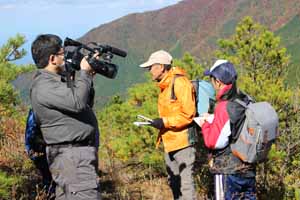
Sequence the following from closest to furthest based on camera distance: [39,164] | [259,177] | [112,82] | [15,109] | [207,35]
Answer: [39,164] < [15,109] < [259,177] < [112,82] < [207,35]

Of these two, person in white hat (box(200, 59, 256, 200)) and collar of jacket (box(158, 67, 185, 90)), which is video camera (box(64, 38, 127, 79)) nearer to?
person in white hat (box(200, 59, 256, 200))

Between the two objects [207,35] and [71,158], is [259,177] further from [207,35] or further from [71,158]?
[207,35]

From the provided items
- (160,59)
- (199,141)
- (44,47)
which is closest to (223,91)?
(160,59)

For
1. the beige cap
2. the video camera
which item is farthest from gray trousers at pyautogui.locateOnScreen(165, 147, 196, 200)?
the video camera

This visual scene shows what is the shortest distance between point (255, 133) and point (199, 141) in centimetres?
196

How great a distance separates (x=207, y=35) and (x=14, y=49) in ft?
145

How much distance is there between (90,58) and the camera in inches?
127

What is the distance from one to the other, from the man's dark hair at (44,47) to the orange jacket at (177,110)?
3.83ft

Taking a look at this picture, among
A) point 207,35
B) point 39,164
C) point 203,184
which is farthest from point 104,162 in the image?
point 207,35

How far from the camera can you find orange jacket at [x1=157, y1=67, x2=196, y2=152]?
407 centimetres

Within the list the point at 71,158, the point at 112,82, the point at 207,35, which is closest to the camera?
the point at 71,158

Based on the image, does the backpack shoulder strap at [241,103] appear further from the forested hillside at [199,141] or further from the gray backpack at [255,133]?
the forested hillside at [199,141]

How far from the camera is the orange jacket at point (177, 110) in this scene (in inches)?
160

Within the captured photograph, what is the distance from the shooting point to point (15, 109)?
485 cm
